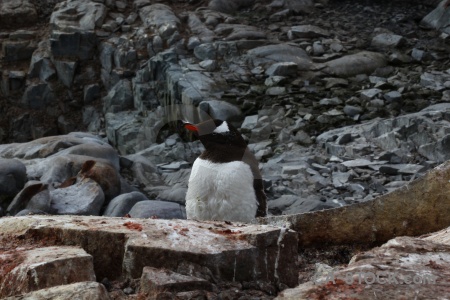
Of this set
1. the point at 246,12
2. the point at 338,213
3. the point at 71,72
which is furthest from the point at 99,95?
the point at 338,213

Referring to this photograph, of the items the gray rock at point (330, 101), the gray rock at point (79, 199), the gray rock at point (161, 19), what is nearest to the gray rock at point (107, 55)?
the gray rock at point (161, 19)

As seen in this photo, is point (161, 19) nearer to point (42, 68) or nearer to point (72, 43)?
point (72, 43)

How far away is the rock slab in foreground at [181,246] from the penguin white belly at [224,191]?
2085 mm

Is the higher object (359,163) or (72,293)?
(72,293)

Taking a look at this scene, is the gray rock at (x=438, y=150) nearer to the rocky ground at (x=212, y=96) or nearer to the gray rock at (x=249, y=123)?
the rocky ground at (x=212, y=96)

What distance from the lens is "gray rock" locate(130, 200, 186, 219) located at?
19.7 feet

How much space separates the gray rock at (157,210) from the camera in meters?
6.01

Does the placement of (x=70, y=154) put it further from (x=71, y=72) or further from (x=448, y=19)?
(x=448, y=19)

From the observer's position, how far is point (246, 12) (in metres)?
11.9

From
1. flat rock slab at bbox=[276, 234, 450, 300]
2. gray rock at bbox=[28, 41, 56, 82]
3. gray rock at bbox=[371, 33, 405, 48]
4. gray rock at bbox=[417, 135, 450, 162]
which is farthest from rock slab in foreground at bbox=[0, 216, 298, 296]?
gray rock at bbox=[28, 41, 56, 82]

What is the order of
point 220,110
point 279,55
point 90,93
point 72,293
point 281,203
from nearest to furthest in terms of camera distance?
point 72,293 → point 281,203 → point 220,110 → point 279,55 → point 90,93

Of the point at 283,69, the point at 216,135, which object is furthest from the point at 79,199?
the point at 283,69

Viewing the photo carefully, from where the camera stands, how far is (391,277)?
1.87m

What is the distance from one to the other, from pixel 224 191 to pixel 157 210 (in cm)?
167
